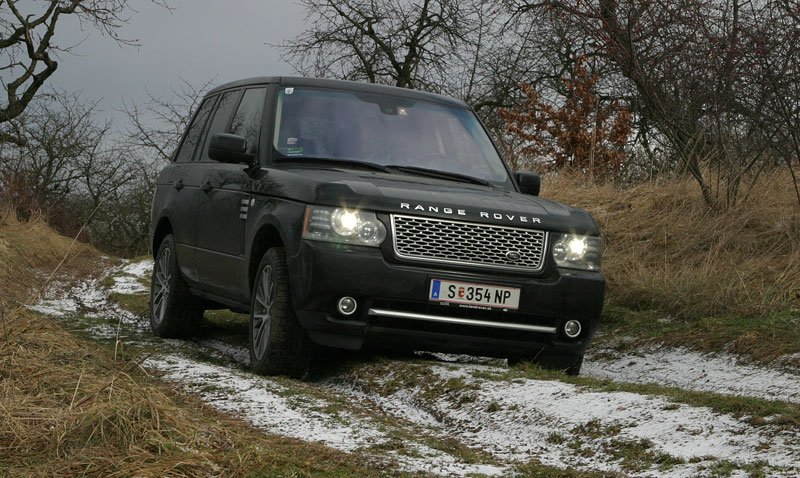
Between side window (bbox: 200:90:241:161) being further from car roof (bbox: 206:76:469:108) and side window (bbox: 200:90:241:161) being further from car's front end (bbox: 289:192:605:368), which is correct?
car's front end (bbox: 289:192:605:368)

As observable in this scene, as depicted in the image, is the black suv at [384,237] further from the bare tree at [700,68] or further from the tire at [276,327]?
the bare tree at [700,68]

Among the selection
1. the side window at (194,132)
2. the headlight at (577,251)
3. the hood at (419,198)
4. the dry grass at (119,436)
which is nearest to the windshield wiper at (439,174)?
the hood at (419,198)

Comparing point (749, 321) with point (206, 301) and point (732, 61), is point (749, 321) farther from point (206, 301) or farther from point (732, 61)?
point (206, 301)

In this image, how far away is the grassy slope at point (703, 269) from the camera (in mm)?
9359

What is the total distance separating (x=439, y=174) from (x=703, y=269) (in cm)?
393

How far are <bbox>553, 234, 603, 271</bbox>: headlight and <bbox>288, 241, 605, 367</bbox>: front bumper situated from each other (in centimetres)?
5

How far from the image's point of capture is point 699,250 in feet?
38.8

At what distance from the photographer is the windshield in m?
7.89

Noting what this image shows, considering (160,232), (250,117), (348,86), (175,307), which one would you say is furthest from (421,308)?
(160,232)

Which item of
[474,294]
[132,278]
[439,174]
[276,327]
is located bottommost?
[132,278]

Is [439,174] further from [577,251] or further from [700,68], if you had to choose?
[700,68]

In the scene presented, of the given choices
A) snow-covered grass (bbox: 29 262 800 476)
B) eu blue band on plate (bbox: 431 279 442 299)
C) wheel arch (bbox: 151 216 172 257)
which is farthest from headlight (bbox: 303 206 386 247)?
wheel arch (bbox: 151 216 172 257)

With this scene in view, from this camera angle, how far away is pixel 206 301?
9562 millimetres

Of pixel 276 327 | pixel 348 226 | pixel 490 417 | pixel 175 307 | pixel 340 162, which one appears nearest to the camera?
pixel 490 417
